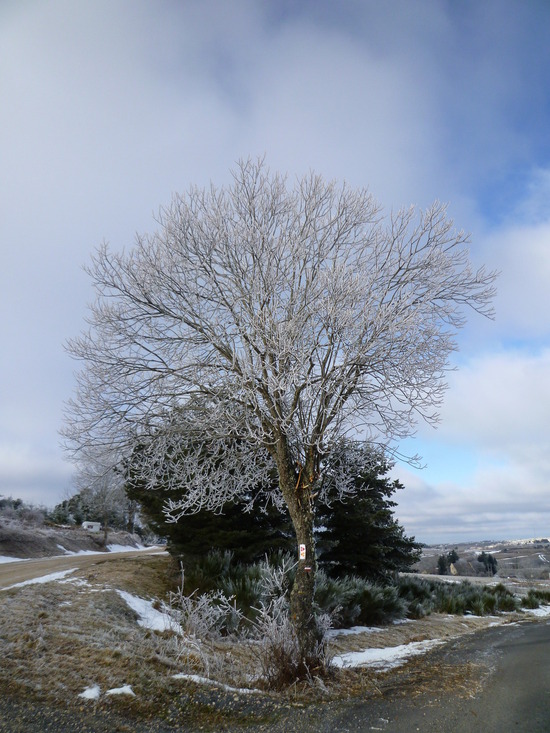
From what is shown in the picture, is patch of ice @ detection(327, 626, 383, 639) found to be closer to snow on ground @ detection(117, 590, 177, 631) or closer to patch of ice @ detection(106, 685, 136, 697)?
snow on ground @ detection(117, 590, 177, 631)

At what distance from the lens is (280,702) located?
5207 millimetres

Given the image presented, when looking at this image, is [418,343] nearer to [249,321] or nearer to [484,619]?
[249,321]

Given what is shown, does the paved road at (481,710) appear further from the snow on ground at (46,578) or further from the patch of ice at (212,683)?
the snow on ground at (46,578)

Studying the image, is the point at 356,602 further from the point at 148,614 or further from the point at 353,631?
the point at 148,614

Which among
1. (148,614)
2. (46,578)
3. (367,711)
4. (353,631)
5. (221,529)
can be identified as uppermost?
(221,529)

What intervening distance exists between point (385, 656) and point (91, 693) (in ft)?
15.2

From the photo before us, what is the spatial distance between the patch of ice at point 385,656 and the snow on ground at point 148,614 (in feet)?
8.52

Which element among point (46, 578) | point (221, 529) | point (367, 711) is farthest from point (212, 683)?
point (221, 529)


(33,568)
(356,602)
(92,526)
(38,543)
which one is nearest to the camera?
(356,602)

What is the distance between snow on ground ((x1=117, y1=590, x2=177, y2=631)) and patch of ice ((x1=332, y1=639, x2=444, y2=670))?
8.52 feet

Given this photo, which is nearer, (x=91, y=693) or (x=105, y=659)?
(x=91, y=693)

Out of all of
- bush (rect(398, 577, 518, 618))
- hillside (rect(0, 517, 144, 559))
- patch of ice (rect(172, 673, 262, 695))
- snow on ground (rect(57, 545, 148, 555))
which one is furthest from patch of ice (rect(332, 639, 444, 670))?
snow on ground (rect(57, 545, 148, 555))

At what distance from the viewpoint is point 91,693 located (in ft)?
16.1

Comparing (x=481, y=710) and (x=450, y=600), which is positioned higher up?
(x=450, y=600)
